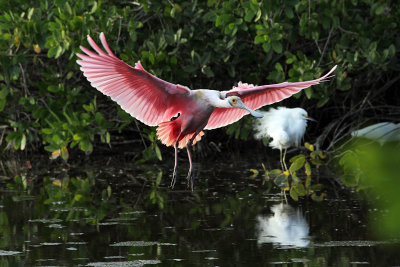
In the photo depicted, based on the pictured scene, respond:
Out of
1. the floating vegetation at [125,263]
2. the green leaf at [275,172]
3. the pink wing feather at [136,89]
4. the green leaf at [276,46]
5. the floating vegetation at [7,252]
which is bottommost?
the floating vegetation at [125,263]

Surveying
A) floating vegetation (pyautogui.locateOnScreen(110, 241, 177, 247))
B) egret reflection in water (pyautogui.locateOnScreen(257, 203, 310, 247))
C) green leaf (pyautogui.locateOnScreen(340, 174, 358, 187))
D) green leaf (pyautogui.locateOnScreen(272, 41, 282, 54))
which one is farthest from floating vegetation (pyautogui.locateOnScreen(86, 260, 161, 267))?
green leaf (pyautogui.locateOnScreen(272, 41, 282, 54))

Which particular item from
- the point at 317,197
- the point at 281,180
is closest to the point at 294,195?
the point at 317,197

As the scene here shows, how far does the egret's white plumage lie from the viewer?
7.04 m

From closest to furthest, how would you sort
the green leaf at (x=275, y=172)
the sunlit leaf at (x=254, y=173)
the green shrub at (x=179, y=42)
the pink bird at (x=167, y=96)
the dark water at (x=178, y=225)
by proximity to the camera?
the dark water at (x=178, y=225) → the pink bird at (x=167, y=96) → the green leaf at (x=275, y=172) → the green shrub at (x=179, y=42) → the sunlit leaf at (x=254, y=173)

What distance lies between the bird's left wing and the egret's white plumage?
6.87ft

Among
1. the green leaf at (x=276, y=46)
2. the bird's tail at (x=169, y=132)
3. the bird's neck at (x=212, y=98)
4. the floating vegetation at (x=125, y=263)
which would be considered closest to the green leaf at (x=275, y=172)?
the green leaf at (x=276, y=46)

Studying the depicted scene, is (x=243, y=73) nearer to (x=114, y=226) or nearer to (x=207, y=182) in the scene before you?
(x=207, y=182)

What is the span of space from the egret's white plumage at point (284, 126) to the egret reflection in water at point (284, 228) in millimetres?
1645

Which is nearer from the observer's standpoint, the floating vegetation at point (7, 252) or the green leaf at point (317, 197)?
the floating vegetation at point (7, 252)

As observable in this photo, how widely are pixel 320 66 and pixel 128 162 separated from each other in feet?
8.83

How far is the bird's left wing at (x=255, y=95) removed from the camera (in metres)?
4.46

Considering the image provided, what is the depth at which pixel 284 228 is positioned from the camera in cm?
463

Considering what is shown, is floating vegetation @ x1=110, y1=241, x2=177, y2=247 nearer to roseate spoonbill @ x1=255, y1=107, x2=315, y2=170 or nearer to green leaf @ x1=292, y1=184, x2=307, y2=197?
green leaf @ x1=292, y1=184, x2=307, y2=197

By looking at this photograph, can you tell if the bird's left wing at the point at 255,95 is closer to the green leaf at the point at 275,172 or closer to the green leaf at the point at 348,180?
the green leaf at the point at 275,172
